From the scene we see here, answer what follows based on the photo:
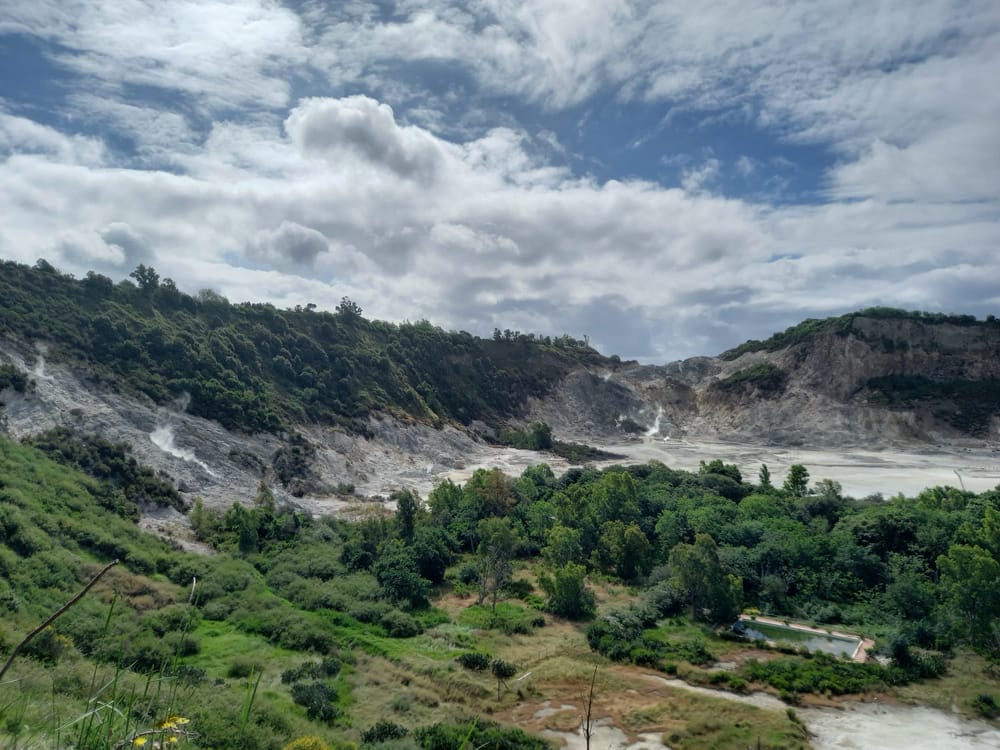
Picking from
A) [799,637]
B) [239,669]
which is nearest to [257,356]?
[239,669]

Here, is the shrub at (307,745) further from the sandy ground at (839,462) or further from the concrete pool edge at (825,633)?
the sandy ground at (839,462)

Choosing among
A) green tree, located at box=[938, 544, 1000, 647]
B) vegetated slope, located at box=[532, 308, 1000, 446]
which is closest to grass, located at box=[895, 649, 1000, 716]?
green tree, located at box=[938, 544, 1000, 647]

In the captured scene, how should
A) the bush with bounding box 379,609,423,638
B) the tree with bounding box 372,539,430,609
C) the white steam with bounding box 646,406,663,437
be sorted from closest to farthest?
the bush with bounding box 379,609,423,638 < the tree with bounding box 372,539,430,609 < the white steam with bounding box 646,406,663,437

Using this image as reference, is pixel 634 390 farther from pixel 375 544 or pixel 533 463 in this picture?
pixel 375 544

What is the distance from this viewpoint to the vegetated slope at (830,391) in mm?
93188

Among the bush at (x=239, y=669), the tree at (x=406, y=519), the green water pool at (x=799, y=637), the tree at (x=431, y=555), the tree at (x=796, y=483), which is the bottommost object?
the green water pool at (x=799, y=637)

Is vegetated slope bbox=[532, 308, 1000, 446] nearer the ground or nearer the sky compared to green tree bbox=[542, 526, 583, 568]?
nearer the sky

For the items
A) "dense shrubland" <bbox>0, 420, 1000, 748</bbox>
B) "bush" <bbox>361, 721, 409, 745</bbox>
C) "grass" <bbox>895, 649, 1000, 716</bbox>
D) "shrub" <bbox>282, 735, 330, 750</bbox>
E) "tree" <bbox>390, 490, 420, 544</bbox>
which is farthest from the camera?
"tree" <bbox>390, 490, 420, 544</bbox>

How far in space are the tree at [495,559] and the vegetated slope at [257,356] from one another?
32.5 meters

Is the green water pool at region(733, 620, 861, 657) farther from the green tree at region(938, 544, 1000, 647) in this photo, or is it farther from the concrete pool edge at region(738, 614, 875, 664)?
the green tree at region(938, 544, 1000, 647)

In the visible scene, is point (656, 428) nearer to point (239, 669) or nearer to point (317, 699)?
point (239, 669)

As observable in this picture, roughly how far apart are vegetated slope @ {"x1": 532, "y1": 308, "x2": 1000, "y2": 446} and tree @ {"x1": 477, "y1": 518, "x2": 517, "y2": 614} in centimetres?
6972

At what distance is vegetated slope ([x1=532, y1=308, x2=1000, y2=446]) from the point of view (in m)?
93.2

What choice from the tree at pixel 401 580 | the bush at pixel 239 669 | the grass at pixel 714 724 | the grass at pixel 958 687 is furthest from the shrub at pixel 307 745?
the grass at pixel 958 687
